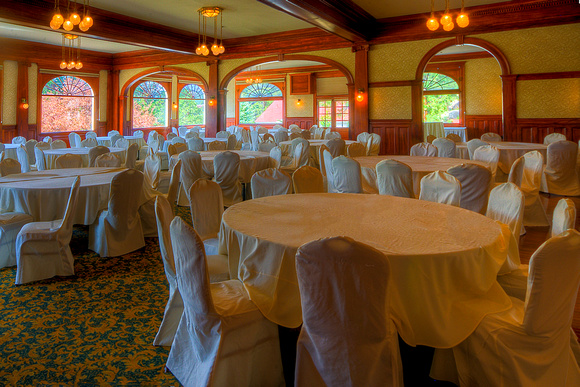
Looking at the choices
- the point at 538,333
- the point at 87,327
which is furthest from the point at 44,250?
the point at 538,333

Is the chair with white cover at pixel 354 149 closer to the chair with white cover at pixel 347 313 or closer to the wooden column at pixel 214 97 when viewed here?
the chair with white cover at pixel 347 313

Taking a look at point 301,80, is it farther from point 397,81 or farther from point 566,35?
point 566,35

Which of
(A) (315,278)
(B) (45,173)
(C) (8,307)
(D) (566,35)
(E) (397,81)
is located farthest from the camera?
(E) (397,81)

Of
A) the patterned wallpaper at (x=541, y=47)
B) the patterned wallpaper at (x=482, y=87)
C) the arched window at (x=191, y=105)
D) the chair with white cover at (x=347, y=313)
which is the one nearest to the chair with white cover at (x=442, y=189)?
the chair with white cover at (x=347, y=313)

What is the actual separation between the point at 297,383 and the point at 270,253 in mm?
670

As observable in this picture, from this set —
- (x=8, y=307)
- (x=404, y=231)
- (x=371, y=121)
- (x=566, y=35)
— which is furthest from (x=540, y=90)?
(x=8, y=307)

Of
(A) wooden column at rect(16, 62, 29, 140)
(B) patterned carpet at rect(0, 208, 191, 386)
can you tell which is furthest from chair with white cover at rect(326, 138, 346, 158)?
(A) wooden column at rect(16, 62, 29, 140)

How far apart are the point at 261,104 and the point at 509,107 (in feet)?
40.6

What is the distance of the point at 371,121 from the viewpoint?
11.5 meters

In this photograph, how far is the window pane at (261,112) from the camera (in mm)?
19891

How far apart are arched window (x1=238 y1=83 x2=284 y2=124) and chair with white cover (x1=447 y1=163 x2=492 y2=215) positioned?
1548cm

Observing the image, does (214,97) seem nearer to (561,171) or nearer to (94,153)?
(94,153)

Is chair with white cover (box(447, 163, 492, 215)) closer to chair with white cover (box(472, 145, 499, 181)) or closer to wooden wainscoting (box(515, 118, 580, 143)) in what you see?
chair with white cover (box(472, 145, 499, 181))

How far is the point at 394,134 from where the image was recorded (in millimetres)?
11250
